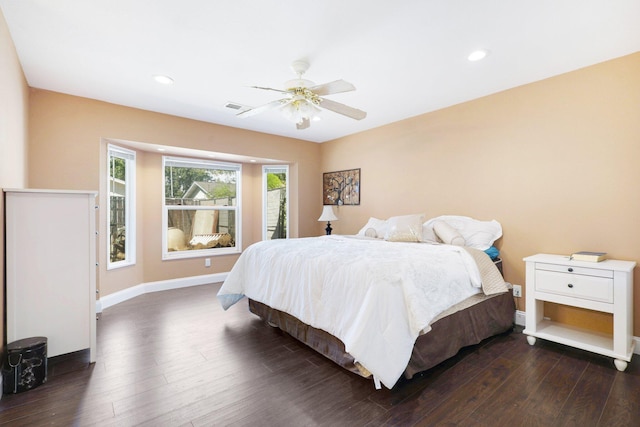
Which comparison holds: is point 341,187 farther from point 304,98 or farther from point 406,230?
point 304,98

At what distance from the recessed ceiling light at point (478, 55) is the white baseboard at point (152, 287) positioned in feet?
15.1

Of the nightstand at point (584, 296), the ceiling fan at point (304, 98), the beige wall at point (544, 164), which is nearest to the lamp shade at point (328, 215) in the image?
the beige wall at point (544, 164)

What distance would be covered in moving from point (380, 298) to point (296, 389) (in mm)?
837

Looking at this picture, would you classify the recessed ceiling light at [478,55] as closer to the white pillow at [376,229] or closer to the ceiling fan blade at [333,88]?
the ceiling fan blade at [333,88]

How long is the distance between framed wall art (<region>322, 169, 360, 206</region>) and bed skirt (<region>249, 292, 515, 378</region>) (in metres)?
2.59

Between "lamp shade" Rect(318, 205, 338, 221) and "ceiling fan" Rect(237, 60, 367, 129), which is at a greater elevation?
Result: "ceiling fan" Rect(237, 60, 367, 129)

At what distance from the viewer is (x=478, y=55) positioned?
2506 mm

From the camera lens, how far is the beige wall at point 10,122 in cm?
204

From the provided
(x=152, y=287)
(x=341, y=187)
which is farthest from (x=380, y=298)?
(x=152, y=287)

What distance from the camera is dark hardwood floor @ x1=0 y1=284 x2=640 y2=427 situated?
1.70 m

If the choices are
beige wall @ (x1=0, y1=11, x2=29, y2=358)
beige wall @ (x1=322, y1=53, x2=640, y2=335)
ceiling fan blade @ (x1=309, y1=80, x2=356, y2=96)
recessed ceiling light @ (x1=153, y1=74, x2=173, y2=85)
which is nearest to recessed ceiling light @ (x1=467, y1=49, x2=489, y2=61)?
beige wall @ (x1=322, y1=53, x2=640, y2=335)

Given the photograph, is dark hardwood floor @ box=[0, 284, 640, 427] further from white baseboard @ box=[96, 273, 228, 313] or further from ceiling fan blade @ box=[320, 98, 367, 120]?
ceiling fan blade @ box=[320, 98, 367, 120]

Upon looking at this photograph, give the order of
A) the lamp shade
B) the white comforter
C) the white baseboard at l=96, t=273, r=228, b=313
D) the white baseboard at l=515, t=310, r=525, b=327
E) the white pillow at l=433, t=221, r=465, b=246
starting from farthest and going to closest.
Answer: the lamp shade → the white baseboard at l=96, t=273, r=228, b=313 → the white pillow at l=433, t=221, r=465, b=246 → the white baseboard at l=515, t=310, r=525, b=327 → the white comforter

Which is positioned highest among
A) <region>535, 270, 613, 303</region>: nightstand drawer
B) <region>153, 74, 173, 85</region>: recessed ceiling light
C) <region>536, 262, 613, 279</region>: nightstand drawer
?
<region>153, 74, 173, 85</region>: recessed ceiling light
